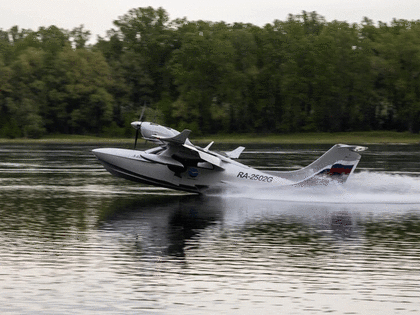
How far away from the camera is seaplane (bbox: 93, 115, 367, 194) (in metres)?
23.2

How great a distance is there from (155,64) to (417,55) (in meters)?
40.5

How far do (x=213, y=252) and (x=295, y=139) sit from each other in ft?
260

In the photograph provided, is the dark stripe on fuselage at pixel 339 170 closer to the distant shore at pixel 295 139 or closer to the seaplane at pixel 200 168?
the seaplane at pixel 200 168

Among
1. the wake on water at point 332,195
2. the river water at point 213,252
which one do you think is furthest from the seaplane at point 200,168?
the river water at point 213,252

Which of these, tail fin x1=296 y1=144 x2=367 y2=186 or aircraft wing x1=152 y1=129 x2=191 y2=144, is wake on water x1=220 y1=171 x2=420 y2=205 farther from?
aircraft wing x1=152 y1=129 x2=191 y2=144

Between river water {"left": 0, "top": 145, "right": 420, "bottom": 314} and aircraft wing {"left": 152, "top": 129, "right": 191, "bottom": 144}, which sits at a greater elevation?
aircraft wing {"left": 152, "top": 129, "right": 191, "bottom": 144}

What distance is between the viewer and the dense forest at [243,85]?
95.6 meters

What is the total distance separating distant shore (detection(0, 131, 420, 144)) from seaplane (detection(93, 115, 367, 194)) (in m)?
60.6

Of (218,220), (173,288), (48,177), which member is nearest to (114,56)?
(48,177)

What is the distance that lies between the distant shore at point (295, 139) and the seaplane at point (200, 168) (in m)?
60.6

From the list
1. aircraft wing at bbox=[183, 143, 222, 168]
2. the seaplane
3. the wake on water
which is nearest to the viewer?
the seaplane

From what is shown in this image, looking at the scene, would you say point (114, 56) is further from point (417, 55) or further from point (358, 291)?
point (358, 291)

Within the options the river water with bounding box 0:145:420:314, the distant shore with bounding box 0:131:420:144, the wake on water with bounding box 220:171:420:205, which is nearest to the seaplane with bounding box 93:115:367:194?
the wake on water with bounding box 220:171:420:205

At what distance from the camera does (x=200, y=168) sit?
2428 centimetres
